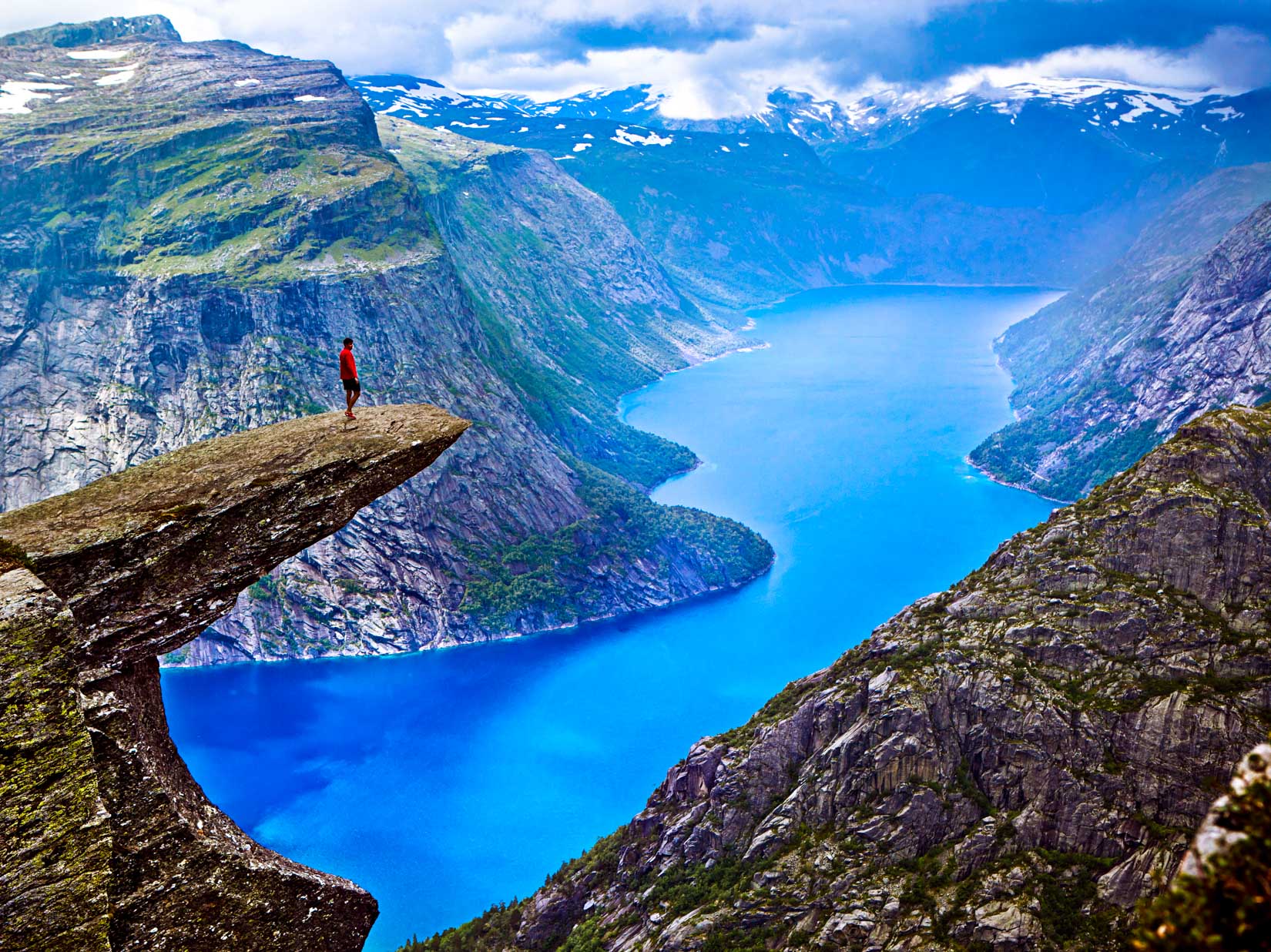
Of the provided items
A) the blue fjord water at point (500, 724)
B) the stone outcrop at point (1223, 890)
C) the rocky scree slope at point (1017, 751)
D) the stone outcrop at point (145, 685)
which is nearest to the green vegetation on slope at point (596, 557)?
the blue fjord water at point (500, 724)

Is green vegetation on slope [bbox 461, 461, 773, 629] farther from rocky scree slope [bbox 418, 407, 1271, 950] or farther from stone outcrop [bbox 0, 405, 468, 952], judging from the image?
stone outcrop [bbox 0, 405, 468, 952]

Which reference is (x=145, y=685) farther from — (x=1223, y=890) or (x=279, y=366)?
(x=279, y=366)

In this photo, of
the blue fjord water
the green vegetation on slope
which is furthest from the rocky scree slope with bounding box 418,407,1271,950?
the green vegetation on slope

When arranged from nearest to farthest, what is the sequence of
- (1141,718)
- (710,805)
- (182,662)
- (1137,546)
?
(1141,718)
(1137,546)
(710,805)
(182,662)

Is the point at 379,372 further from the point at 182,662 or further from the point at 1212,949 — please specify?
the point at 1212,949

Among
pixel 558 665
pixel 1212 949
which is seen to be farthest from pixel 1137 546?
pixel 558 665

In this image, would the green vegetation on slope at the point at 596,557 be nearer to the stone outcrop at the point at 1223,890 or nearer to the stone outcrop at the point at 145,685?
the stone outcrop at the point at 145,685

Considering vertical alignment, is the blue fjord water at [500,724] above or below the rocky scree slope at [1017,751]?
below
